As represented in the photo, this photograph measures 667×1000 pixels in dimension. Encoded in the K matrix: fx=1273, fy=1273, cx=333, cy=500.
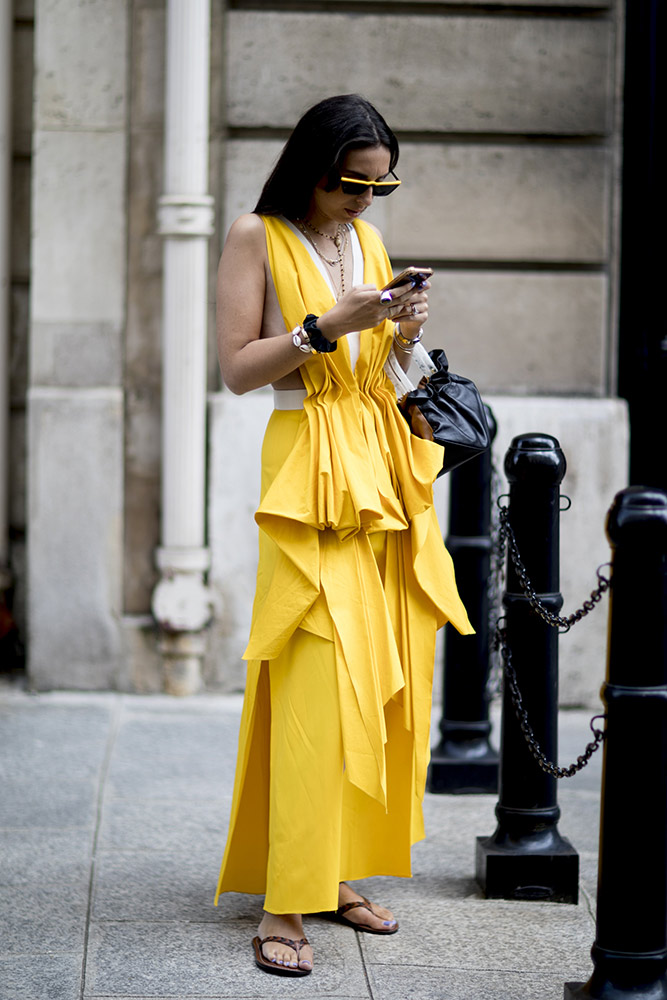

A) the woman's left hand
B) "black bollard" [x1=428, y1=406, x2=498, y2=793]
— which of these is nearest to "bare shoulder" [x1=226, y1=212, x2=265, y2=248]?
the woman's left hand

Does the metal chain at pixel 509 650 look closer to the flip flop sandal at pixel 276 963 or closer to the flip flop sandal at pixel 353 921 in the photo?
the flip flop sandal at pixel 353 921

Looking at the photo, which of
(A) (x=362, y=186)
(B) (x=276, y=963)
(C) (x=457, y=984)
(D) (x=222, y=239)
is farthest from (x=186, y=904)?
(D) (x=222, y=239)

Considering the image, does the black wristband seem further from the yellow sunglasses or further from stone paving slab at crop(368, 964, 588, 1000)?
stone paving slab at crop(368, 964, 588, 1000)

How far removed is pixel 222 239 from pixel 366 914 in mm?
3200

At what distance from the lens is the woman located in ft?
9.50

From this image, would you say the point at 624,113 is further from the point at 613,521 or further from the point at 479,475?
the point at 613,521

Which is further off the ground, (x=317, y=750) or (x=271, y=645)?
(x=271, y=645)

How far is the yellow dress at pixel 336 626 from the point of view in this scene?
9.55ft

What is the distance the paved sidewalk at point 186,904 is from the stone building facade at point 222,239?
0.85 m

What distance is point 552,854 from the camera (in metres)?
3.40

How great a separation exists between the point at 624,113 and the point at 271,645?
3563 millimetres

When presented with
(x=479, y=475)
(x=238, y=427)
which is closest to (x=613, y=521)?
(x=479, y=475)

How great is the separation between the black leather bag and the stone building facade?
231cm

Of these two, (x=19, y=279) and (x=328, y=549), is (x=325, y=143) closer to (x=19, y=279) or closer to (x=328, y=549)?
(x=328, y=549)
